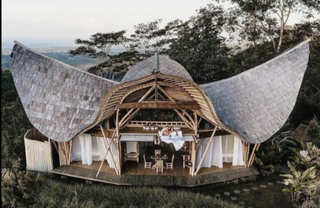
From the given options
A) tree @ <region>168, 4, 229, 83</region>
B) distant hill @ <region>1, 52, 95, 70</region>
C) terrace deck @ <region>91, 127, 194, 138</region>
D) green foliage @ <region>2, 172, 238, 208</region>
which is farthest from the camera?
distant hill @ <region>1, 52, 95, 70</region>

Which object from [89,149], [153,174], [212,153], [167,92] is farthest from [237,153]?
[89,149]

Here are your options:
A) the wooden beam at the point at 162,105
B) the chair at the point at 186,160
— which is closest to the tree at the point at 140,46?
the chair at the point at 186,160

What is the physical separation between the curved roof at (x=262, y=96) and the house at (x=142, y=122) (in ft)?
0.14

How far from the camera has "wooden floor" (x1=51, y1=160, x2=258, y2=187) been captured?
11.6 meters

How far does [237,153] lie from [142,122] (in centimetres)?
490

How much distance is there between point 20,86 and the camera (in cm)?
1290

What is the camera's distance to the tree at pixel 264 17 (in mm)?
22625

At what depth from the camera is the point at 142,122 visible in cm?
1230

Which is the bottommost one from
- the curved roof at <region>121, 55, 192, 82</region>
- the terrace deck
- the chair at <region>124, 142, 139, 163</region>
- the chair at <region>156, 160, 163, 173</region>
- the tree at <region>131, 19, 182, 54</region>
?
the chair at <region>156, 160, 163, 173</region>

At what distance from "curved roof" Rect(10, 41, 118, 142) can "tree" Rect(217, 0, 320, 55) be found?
17581mm

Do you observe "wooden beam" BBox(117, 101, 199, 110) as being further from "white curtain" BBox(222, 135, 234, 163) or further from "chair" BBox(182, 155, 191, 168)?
"chair" BBox(182, 155, 191, 168)

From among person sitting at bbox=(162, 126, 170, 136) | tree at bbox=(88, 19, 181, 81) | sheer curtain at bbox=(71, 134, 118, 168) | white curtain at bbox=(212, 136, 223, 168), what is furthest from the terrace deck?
tree at bbox=(88, 19, 181, 81)

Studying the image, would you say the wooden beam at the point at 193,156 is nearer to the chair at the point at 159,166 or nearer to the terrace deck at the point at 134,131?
the terrace deck at the point at 134,131

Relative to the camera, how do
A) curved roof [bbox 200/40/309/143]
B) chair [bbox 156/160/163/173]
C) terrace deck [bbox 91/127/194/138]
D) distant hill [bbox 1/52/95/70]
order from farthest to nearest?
distant hill [bbox 1/52/95/70], chair [bbox 156/160/163/173], curved roof [bbox 200/40/309/143], terrace deck [bbox 91/127/194/138]
